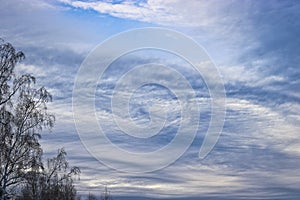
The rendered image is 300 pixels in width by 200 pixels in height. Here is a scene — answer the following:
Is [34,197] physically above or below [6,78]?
below

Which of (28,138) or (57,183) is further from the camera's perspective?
(57,183)

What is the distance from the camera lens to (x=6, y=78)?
46.4m

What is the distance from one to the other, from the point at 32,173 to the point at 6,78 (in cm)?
895

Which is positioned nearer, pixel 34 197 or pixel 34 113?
pixel 34 113

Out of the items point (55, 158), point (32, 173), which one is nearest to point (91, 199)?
point (55, 158)

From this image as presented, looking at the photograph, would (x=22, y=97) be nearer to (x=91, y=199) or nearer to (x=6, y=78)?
(x=6, y=78)

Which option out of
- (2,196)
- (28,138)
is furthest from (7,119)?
(2,196)

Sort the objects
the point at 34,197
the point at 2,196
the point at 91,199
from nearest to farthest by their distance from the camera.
A: the point at 2,196 → the point at 34,197 → the point at 91,199

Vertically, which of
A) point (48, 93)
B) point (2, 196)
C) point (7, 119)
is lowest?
point (2, 196)

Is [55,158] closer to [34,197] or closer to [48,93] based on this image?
[34,197]

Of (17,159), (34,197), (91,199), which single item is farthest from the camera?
(91,199)

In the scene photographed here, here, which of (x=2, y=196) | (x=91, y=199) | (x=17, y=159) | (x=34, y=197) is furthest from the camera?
(x=91, y=199)

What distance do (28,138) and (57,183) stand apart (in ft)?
75.2

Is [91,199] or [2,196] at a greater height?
[91,199]
